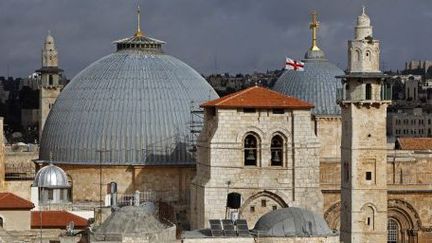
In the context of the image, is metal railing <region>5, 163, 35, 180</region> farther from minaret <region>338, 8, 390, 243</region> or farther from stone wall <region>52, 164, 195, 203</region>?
minaret <region>338, 8, 390, 243</region>

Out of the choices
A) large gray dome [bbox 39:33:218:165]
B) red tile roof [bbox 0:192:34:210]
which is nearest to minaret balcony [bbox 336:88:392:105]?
large gray dome [bbox 39:33:218:165]

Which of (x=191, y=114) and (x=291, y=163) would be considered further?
(x=191, y=114)

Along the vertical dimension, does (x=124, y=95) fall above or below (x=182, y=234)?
above

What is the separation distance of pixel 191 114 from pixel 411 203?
9372 millimetres

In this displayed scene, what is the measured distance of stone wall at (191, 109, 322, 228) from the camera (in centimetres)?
Answer: 6794

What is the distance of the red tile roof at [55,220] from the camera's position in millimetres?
68688

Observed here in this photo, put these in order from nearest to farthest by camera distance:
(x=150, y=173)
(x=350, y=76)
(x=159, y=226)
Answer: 1. (x=159, y=226)
2. (x=350, y=76)
3. (x=150, y=173)

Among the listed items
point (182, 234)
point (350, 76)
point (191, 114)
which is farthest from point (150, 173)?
point (182, 234)

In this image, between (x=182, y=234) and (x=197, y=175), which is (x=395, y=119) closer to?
(x=197, y=175)

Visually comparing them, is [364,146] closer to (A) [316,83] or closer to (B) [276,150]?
(B) [276,150]

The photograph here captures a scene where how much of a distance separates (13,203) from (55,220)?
1.83 m

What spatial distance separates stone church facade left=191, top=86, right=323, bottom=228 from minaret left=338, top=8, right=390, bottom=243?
1994 mm

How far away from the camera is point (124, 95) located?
75438 mm

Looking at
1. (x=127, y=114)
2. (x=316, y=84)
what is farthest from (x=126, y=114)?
(x=316, y=84)
